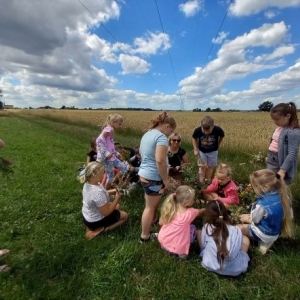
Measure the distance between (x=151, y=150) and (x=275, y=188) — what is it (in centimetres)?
164

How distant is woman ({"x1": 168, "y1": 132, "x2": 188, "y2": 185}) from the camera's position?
541 cm

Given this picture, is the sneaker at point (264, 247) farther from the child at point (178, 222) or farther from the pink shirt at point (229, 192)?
A: the pink shirt at point (229, 192)

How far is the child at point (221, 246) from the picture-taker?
9.70 ft

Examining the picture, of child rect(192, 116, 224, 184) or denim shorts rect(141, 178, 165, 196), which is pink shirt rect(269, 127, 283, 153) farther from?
denim shorts rect(141, 178, 165, 196)

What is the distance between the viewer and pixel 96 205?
383 cm

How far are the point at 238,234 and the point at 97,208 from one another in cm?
201

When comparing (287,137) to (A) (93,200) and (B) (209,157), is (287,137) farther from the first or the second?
(A) (93,200)

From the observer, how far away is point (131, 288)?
2879 millimetres

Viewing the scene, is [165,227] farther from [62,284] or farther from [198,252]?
[62,284]

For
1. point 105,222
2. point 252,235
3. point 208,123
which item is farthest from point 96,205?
point 208,123

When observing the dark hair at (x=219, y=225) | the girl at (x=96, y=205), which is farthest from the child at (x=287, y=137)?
the girl at (x=96, y=205)

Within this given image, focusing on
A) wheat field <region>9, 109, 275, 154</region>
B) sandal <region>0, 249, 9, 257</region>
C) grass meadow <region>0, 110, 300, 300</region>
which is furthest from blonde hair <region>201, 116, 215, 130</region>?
sandal <region>0, 249, 9, 257</region>

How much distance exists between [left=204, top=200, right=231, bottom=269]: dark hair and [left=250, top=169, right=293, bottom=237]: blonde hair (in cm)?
61

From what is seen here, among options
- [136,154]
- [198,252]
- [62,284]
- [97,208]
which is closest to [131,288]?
[62,284]
